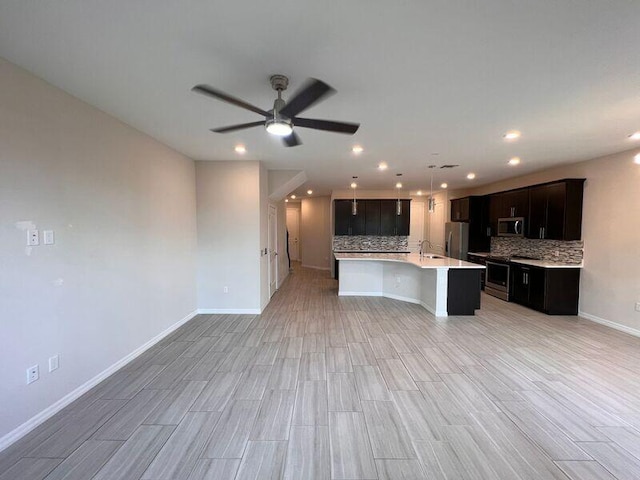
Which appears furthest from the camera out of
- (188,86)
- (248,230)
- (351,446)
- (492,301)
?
(492,301)

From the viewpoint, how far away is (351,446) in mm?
1909

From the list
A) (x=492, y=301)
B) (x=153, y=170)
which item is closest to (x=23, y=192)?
(x=153, y=170)

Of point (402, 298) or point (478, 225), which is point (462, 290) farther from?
point (478, 225)

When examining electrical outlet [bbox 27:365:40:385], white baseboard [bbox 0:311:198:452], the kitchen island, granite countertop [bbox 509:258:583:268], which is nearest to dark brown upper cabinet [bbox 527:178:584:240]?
granite countertop [bbox 509:258:583:268]

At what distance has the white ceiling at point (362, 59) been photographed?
1.49 m

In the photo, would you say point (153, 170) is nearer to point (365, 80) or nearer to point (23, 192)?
point (23, 192)

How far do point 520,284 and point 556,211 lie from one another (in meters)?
1.50

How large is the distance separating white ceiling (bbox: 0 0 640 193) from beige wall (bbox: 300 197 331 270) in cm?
639

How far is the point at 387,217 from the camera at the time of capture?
7953 mm

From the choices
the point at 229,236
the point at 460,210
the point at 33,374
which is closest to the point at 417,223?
the point at 460,210

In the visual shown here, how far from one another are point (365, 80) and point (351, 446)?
2681 mm

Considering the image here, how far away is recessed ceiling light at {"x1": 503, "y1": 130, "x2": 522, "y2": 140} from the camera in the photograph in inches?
128

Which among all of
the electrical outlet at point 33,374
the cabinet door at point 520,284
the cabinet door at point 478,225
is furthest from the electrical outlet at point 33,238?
the cabinet door at point 478,225

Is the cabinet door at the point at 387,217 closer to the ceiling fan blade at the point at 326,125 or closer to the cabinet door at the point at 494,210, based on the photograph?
the cabinet door at the point at 494,210
